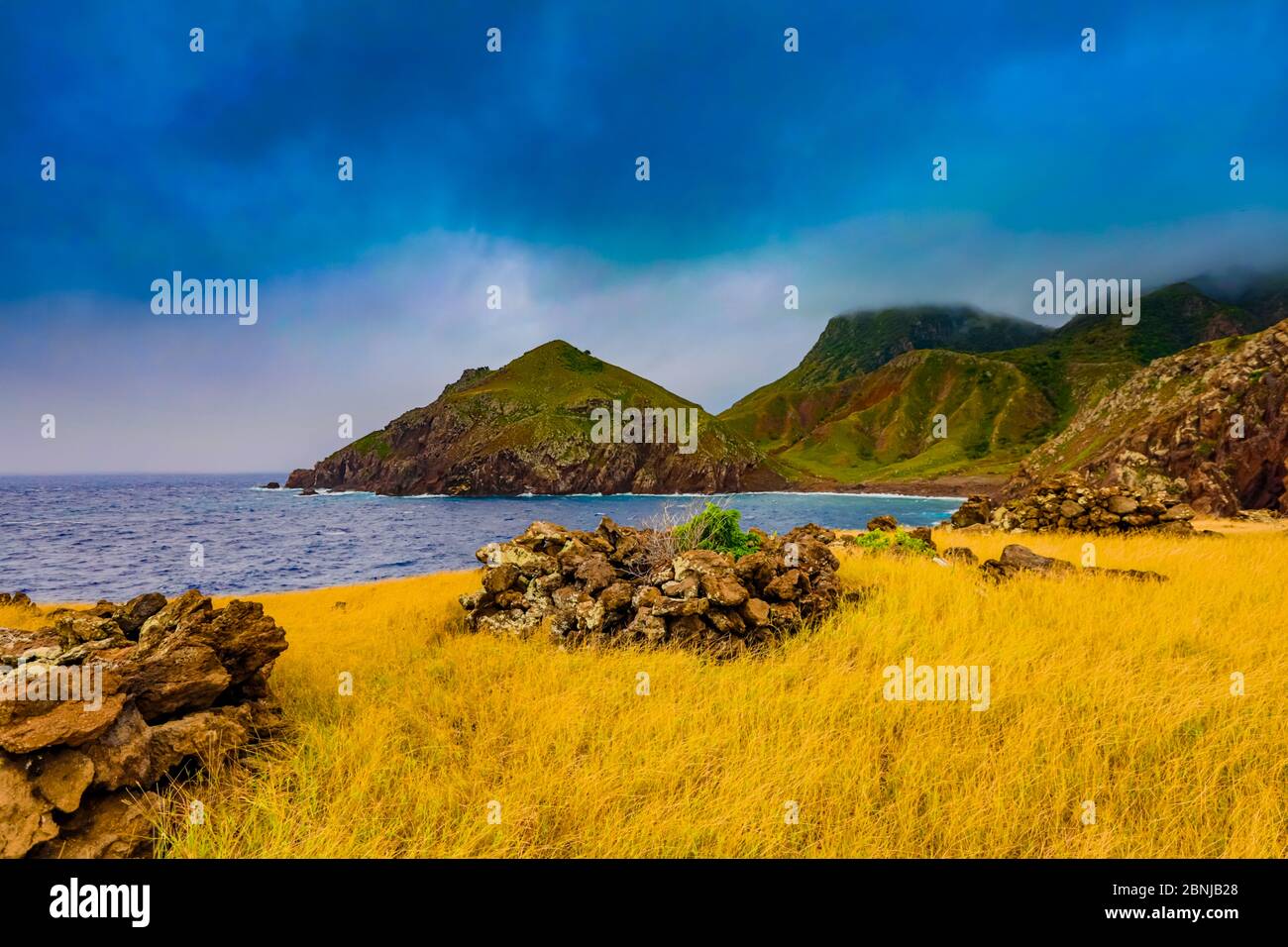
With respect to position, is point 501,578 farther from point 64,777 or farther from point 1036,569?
point 1036,569

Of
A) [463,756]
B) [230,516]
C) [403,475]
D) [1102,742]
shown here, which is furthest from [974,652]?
[403,475]

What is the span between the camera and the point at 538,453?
146 meters

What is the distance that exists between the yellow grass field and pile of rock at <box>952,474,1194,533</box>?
44.1 ft

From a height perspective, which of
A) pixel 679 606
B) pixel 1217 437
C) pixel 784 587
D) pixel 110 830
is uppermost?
pixel 1217 437

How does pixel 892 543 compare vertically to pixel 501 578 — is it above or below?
below

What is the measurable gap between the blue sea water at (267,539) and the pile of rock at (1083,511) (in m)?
12.4

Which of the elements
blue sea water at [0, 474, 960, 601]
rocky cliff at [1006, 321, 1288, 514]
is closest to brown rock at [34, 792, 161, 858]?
blue sea water at [0, 474, 960, 601]

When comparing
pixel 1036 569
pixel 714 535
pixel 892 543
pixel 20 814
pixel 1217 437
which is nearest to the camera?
pixel 20 814

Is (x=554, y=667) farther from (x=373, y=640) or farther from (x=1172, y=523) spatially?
(x=1172, y=523)

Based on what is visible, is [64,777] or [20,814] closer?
[20,814]

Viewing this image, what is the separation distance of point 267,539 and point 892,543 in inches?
2599

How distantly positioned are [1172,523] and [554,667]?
72.3 feet

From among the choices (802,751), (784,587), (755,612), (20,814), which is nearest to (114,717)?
(20,814)

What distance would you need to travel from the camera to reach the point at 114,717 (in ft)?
12.7
